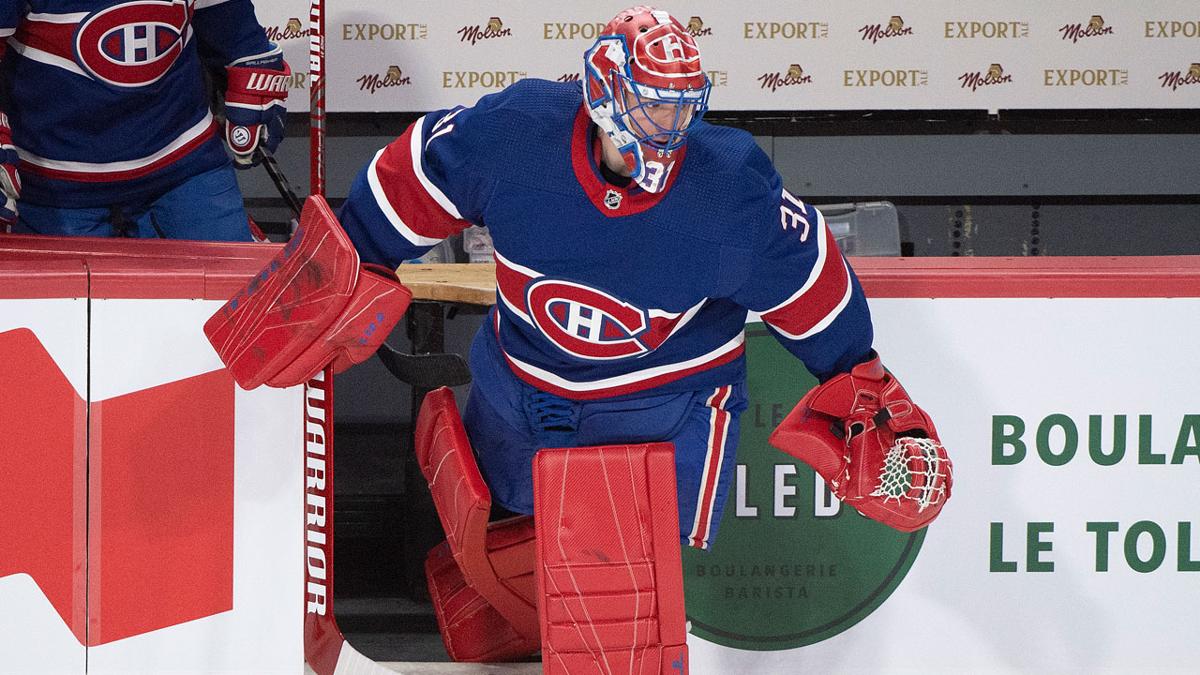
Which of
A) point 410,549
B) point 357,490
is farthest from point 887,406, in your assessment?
point 357,490

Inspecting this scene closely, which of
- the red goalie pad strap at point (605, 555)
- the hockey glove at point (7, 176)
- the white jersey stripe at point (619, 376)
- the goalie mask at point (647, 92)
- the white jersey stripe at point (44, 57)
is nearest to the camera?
the goalie mask at point (647, 92)

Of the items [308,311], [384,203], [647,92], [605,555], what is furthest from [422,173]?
[605,555]

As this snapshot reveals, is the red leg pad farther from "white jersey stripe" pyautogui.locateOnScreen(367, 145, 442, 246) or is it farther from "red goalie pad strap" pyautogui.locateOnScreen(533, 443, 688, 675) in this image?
"white jersey stripe" pyautogui.locateOnScreen(367, 145, 442, 246)

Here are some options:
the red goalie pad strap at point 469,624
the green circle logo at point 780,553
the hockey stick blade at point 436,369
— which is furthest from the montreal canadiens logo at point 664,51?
the red goalie pad strap at point 469,624

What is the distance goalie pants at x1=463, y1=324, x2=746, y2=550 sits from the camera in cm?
176

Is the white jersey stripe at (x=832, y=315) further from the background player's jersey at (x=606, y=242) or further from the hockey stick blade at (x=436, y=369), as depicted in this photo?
the hockey stick blade at (x=436, y=369)

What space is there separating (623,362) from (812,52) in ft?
8.49

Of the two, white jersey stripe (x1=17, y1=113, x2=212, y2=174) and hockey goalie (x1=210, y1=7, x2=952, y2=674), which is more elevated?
white jersey stripe (x1=17, y1=113, x2=212, y2=174)

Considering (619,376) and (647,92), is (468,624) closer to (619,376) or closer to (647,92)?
(619,376)

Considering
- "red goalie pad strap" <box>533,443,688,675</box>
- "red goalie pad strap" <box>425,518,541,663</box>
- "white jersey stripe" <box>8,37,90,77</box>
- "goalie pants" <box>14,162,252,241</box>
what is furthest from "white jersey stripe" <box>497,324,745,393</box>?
"white jersey stripe" <box>8,37,90,77</box>

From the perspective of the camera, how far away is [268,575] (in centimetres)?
190

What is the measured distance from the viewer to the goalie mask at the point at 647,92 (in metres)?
1.53

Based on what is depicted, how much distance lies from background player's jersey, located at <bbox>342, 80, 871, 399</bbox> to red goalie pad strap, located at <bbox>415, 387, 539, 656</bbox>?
6.2 inches

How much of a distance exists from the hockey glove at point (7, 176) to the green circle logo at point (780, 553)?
1388 mm
